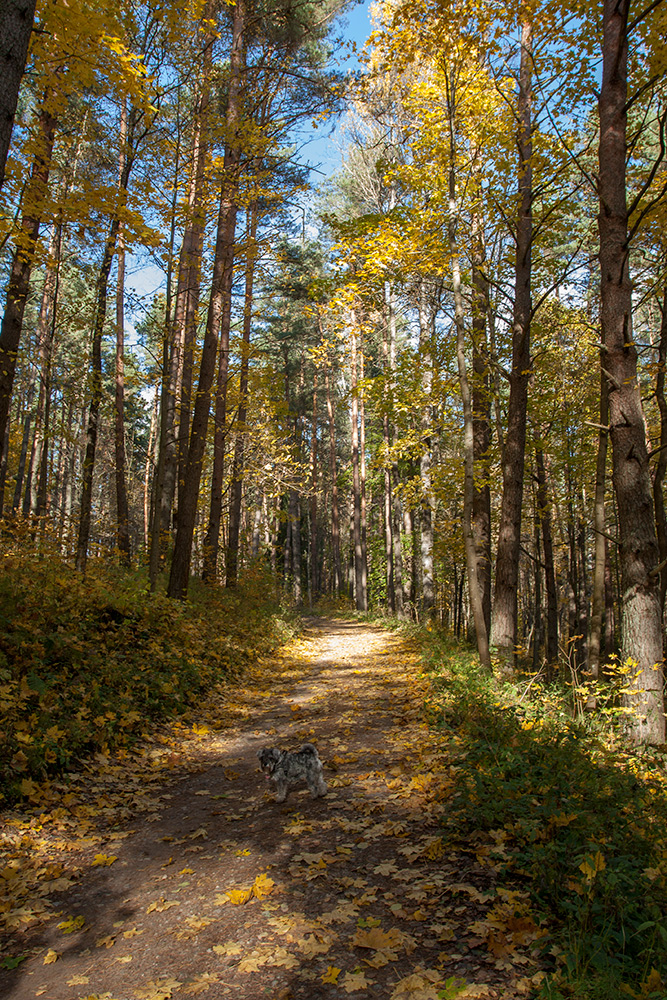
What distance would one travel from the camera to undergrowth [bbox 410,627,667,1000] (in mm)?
2357

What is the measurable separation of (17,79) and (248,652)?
26.5ft

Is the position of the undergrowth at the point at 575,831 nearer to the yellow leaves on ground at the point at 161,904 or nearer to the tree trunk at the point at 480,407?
the yellow leaves on ground at the point at 161,904

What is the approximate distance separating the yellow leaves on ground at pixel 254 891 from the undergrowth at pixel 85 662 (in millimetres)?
1941

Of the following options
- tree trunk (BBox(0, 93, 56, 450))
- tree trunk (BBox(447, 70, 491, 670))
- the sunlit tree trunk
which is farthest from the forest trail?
tree trunk (BBox(0, 93, 56, 450))

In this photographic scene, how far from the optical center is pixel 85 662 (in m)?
5.88

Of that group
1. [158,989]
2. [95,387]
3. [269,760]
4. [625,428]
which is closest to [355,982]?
[158,989]

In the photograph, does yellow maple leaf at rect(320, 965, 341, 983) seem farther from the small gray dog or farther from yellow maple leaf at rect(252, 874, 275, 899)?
the small gray dog

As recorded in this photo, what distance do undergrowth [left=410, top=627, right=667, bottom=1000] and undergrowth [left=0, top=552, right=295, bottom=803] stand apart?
322 cm

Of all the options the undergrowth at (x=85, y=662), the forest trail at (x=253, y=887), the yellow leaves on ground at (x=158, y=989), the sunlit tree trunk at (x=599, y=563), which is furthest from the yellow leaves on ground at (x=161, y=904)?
the sunlit tree trunk at (x=599, y=563)

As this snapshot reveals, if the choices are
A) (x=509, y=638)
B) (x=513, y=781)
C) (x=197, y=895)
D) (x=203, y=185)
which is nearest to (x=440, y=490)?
(x=509, y=638)

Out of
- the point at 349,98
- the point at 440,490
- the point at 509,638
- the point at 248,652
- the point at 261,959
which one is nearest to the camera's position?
the point at 261,959

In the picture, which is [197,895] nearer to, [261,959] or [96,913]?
[96,913]

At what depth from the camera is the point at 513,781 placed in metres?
3.77

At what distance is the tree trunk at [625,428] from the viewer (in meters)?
5.44
